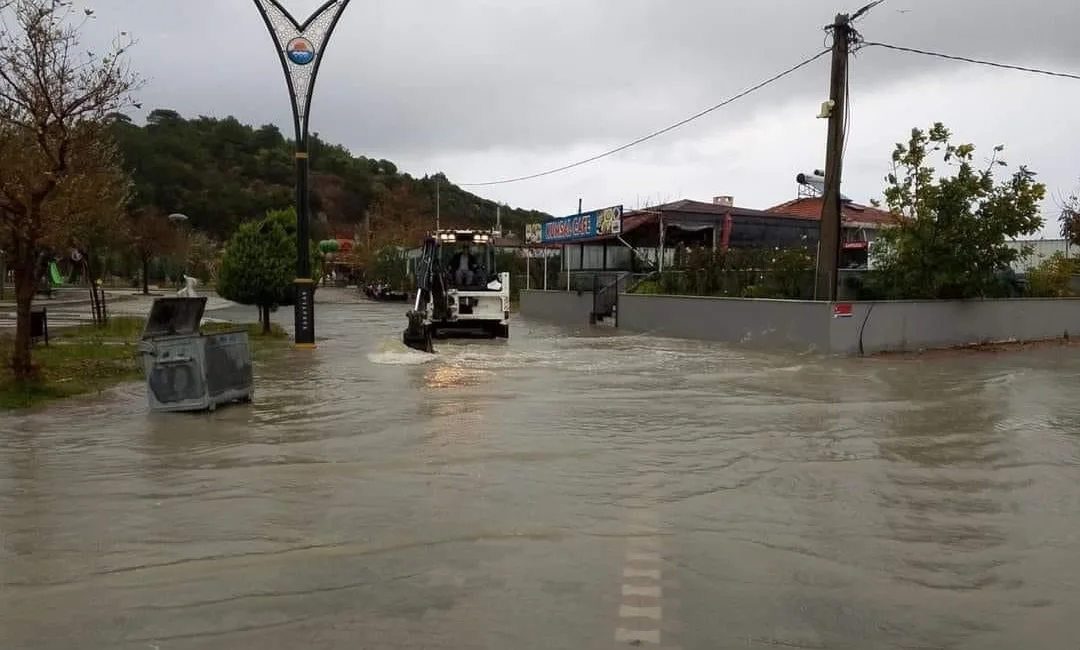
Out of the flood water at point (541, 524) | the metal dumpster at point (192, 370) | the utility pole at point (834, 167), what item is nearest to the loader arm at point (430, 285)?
the utility pole at point (834, 167)

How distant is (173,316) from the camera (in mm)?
11758

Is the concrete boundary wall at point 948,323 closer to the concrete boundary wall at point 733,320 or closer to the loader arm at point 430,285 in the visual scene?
the concrete boundary wall at point 733,320

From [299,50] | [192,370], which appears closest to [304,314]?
[299,50]

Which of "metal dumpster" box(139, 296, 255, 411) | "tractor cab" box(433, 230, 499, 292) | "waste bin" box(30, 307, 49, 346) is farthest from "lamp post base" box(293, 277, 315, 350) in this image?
"metal dumpster" box(139, 296, 255, 411)

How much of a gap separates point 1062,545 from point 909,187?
15.7 meters

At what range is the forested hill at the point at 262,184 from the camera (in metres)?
90.5

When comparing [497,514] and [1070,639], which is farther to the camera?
[497,514]

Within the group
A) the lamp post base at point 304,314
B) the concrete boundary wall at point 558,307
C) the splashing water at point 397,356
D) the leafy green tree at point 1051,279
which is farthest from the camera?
the concrete boundary wall at point 558,307

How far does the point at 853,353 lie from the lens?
18625 mm

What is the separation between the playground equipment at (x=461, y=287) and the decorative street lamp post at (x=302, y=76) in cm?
307

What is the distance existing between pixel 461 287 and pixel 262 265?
4.75 meters

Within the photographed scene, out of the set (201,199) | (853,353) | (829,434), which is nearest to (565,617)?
(829,434)

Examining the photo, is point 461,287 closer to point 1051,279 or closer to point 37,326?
point 37,326

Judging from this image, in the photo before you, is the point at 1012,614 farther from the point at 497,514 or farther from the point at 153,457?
the point at 153,457
